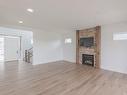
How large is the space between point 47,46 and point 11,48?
346 centimetres

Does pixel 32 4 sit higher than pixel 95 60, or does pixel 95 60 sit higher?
pixel 32 4

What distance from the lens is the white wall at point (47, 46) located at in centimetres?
729

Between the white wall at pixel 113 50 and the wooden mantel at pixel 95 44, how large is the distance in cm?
24

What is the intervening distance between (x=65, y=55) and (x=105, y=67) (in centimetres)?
386

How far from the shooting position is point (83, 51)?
23.3 ft

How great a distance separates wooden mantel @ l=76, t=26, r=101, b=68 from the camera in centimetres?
604

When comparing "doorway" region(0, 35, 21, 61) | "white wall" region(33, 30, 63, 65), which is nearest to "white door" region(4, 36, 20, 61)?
"doorway" region(0, 35, 21, 61)

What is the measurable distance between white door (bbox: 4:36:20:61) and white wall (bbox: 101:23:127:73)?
7390 mm

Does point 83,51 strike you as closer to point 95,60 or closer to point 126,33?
point 95,60

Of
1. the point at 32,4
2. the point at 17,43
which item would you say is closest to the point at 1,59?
the point at 17,43

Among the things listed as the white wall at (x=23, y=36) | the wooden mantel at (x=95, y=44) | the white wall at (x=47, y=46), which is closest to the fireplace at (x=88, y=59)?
the wooden mantel at (x=95, y=44)

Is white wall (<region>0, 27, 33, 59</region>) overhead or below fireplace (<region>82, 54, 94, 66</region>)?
overhead

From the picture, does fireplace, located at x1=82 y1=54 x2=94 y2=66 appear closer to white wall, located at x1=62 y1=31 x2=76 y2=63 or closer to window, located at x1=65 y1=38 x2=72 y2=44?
white wall, located at x1=62 y1=31 x2=76 y2=63

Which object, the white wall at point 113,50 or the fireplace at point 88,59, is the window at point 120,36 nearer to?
the white wall at point 113,50
